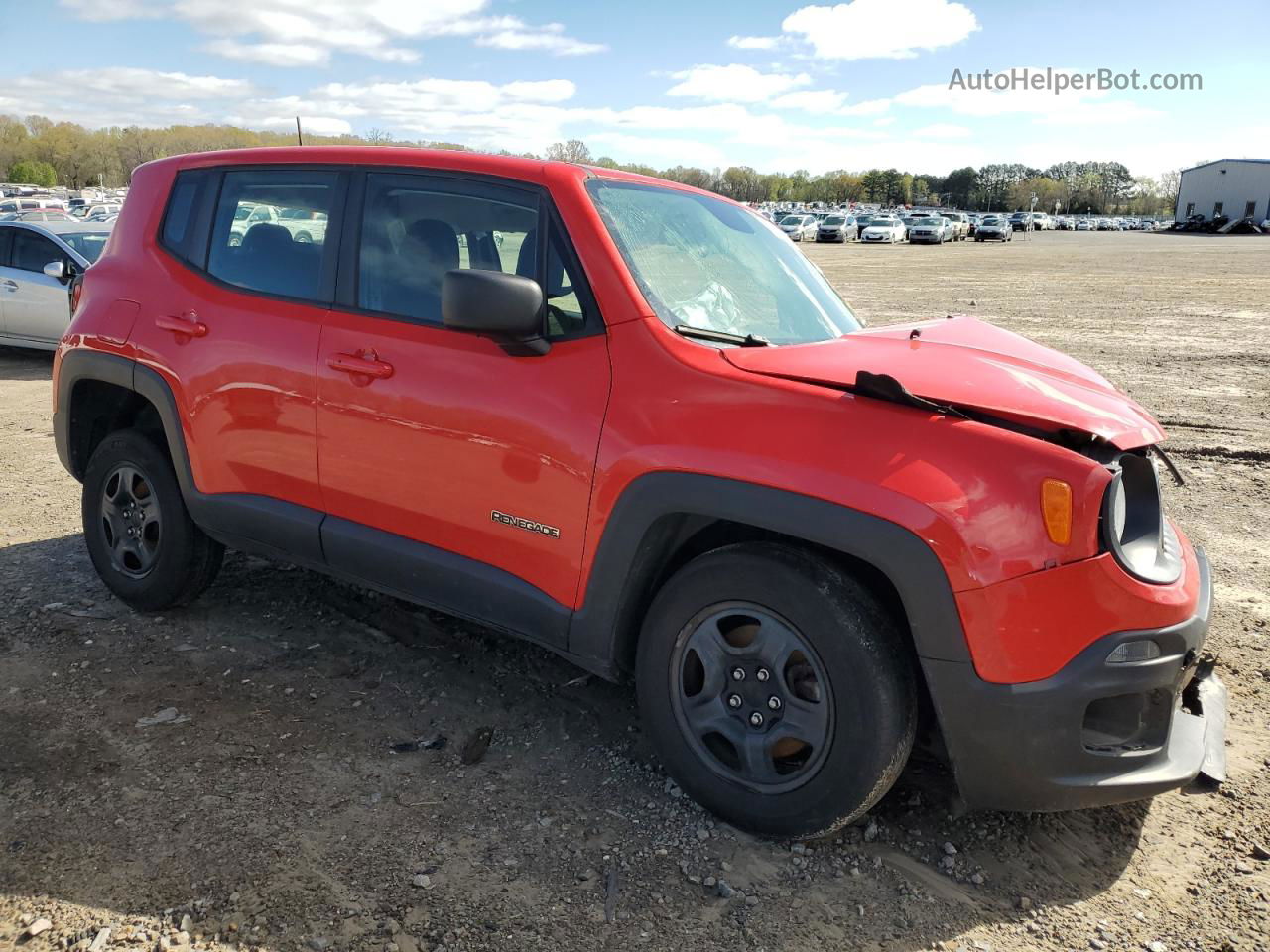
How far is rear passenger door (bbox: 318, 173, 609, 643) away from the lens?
9.51 ft

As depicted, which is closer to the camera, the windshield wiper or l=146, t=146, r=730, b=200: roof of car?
the windshield wiper

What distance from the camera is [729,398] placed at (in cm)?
262

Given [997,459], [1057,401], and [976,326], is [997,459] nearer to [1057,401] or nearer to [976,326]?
[1057,401]

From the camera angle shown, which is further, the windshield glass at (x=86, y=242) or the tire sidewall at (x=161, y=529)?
the windshield glass at (x=86, y=242)

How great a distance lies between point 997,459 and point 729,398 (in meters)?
0.72

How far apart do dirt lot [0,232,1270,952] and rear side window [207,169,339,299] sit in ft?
4.98

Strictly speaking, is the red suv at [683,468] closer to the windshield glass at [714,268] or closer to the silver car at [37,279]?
the windshield glass at [714,268]

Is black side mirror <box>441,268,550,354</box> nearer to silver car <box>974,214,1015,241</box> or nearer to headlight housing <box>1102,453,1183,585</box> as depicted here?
headlight housing <box>1102,453,1183,585</box>

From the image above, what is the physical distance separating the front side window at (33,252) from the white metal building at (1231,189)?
120 m

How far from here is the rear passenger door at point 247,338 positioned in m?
3.51

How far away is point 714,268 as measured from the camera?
3.33 meters

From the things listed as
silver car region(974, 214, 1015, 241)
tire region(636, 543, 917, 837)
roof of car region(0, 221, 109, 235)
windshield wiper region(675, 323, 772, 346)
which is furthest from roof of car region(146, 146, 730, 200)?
silver car region(974, 214, 1015, 241)

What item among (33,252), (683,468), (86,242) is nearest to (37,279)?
(33,252)

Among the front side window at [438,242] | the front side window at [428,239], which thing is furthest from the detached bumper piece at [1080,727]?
the front side window at [428,239]
